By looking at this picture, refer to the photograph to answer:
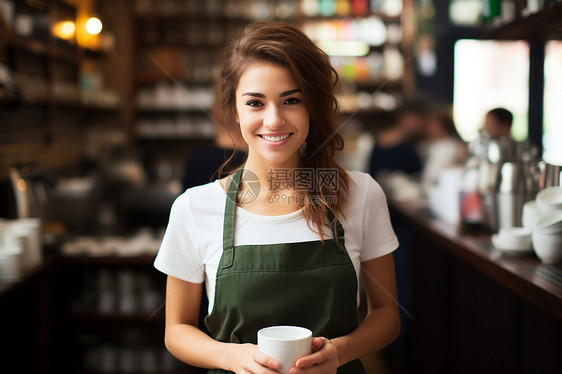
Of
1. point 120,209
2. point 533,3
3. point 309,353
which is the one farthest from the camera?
point 120,209

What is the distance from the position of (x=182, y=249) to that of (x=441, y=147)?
3.39m

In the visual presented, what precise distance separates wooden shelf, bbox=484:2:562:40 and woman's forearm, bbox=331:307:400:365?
3.55ft

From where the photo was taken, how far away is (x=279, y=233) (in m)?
1.18

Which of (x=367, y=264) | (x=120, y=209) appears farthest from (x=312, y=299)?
(x=120, y=209)

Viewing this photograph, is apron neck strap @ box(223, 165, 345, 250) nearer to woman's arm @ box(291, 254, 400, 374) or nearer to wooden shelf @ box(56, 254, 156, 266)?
woman's arm @ box(291, 254, 400, 374)

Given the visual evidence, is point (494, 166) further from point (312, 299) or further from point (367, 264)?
point (312, 299)

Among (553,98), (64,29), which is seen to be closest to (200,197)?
(553,98)

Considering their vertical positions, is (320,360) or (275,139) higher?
(275,139)

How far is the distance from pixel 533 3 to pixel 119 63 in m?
4.97

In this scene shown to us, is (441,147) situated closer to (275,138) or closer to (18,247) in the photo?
(18,247)

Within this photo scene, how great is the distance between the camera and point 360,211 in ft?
3.95

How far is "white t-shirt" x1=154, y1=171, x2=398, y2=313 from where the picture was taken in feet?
3.87

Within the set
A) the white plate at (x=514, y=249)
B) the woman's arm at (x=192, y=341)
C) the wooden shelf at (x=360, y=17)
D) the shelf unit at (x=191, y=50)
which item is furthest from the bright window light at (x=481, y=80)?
the woman's arm at (x=192, y=341)

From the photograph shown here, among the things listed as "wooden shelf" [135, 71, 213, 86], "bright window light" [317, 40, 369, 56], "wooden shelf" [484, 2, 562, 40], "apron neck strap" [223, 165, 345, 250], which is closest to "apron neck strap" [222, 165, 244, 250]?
"apron neck strap" [223, 165, 345, 250]
